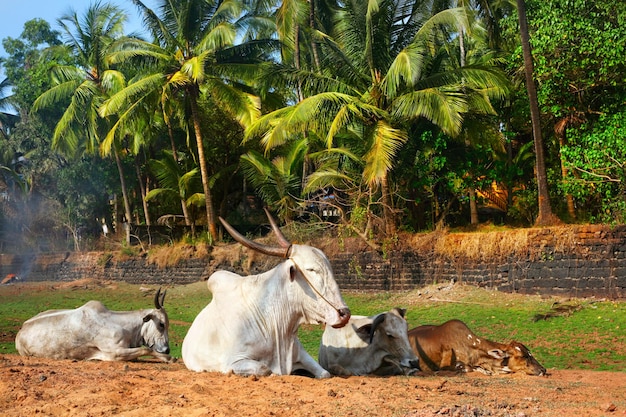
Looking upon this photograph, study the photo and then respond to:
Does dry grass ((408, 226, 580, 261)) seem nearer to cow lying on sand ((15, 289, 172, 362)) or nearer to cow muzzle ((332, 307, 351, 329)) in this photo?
cow lying on sand ((15, 289, 172, 362))

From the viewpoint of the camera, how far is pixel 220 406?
4.86 meters

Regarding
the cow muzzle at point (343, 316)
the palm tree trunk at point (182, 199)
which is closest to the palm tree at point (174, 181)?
the palm tree trunk at point (182, 199)

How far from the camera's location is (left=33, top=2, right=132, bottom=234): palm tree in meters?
30.9

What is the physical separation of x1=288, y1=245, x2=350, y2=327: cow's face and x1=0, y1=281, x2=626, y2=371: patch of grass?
476 cm

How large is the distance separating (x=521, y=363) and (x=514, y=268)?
9718 millimetres

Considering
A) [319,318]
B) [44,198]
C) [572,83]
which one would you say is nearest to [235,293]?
[319,318]

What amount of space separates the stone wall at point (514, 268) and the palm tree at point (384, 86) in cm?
143

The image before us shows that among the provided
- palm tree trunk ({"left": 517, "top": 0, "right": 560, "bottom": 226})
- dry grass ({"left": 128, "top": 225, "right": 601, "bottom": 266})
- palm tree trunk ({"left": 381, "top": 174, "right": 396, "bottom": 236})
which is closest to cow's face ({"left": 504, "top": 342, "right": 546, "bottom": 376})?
dry grass ({"left": 128, "top": 225, "right": 601, "bottom": 266})

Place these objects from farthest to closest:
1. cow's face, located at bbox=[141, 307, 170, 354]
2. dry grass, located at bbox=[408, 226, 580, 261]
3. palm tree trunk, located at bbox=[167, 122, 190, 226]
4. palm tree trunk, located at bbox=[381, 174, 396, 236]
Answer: palm tree trunk, located at bbox=[167, 122, 190, 226] < palm tree trunk, located at bbox=[381, 174, 396, 236] < dry grass, located at bbox=[408, 226, 580, 261] < cow's face, located at bbox=[141, 307, 170, 354]

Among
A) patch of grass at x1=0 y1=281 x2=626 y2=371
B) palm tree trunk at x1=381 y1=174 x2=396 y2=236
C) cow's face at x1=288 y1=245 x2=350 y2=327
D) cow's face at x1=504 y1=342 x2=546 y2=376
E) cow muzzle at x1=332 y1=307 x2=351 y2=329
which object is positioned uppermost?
palm tree trunk at x1=381 y1=174 x2=396 y2=236

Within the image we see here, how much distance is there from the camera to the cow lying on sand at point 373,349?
26.2 feet

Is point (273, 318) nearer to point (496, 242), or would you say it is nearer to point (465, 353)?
point (465, 353)

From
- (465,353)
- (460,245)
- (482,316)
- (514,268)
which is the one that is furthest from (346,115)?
(465,353)

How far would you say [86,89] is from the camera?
3083cm
